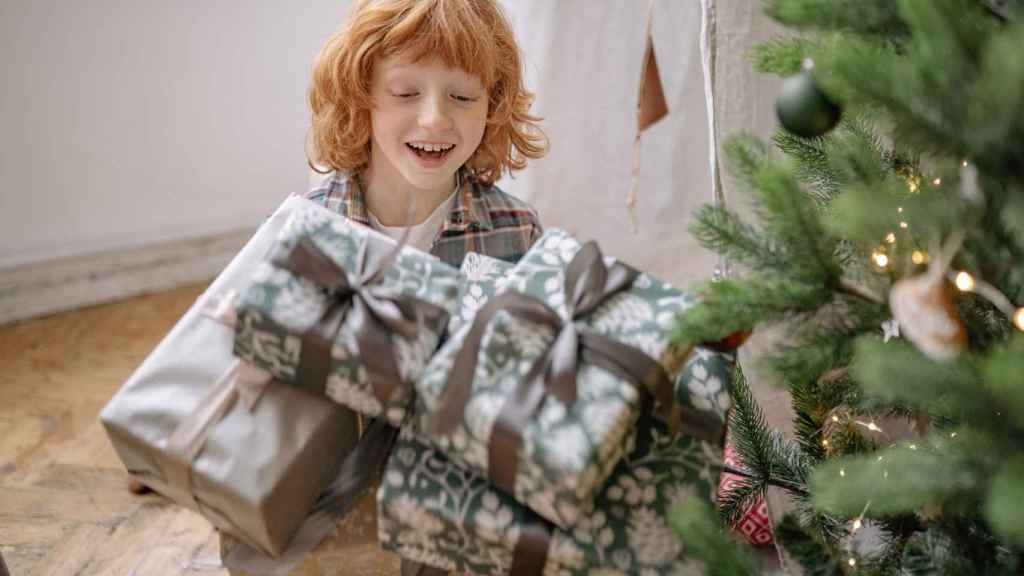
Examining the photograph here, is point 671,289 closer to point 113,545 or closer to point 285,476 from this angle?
point 285,476

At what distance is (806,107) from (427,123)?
0.48m

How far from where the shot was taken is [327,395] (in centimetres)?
72

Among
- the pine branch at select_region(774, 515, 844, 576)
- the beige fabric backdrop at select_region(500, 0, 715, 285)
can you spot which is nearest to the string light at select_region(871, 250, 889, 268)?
the pine branch at select_region(774, 515, 844, 576)

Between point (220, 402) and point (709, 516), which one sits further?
point (220, 402)

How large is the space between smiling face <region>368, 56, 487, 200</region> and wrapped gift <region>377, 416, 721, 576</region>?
0.42m

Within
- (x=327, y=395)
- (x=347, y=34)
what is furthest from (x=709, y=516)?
(x=347, y=34)

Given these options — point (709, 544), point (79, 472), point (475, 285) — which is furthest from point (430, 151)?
point (79, 472)

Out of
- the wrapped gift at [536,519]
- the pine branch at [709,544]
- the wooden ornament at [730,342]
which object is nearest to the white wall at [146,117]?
the wrapped gift at [536,519]

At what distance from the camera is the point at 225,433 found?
72 centimetres

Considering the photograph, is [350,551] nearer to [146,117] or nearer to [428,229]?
[428,229]

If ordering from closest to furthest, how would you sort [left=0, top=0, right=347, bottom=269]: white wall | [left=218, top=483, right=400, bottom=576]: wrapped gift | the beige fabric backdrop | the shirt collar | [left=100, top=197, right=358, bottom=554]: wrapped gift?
[left=100, top=197, right=358, bottom=554]: wrapped gift, [left=218, top=483, right=400, bottom=576]: wrapped gift, the shirt collar, the beige fabric backdrop, [left=0, top=0, right=347, bottom=269]: white wall

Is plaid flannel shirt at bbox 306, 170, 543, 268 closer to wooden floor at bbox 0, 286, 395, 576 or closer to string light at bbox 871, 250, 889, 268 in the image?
wooden floor at bbox 0, 286, 395, 576

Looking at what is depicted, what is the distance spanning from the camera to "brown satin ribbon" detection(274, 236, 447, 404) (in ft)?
2.30

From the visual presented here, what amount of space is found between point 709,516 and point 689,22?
3.51ft
